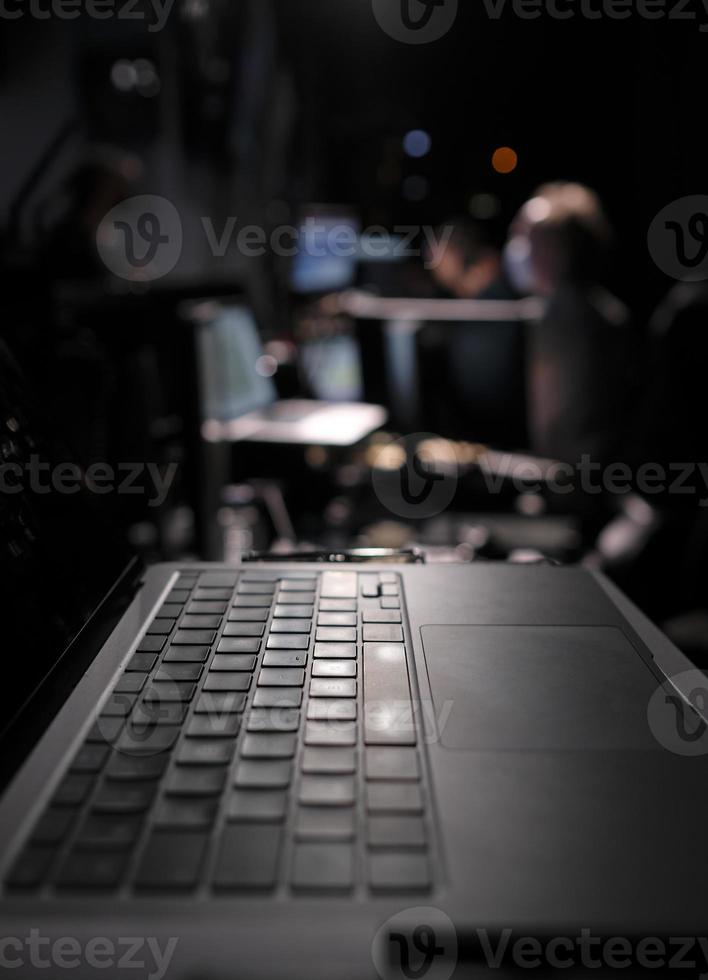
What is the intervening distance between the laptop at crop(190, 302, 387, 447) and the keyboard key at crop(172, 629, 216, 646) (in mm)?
1198

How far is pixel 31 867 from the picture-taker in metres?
0.37

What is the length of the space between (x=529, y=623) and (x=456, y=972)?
0.38 metres

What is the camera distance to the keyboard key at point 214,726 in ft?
1.58

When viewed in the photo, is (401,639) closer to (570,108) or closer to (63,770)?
(63,770)

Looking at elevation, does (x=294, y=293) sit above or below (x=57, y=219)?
above

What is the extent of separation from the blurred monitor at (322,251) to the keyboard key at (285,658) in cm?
327

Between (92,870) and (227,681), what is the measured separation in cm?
20

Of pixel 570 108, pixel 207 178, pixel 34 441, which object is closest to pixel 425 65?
pixel 570 108

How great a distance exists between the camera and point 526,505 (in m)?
2.23

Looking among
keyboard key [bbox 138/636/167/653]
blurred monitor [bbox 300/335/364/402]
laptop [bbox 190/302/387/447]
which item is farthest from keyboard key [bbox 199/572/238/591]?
blurred monitor [bbox 300/335/364/402]

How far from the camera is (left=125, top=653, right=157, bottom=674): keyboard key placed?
1.89 feet

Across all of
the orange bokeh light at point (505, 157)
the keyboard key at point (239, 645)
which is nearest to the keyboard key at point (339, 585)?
the keyboard key at point (239, 645)

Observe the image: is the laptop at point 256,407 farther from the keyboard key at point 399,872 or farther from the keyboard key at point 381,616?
the keyboard key at point 399,872

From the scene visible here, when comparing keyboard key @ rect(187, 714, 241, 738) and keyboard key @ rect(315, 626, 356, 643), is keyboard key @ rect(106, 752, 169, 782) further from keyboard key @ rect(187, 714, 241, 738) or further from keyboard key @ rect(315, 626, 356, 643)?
keyboard key @ rect(315, 626, 356, 643)
